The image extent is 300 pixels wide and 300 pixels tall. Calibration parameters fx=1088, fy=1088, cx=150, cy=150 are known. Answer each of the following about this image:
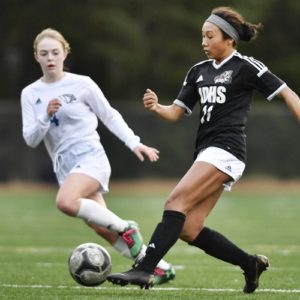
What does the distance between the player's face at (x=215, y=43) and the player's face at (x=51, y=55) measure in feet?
4.79

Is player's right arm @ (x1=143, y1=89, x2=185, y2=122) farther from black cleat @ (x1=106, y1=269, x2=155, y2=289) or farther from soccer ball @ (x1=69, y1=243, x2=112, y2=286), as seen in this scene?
black cleat @ (x1=106, y1=269, x2=155, y2=289)

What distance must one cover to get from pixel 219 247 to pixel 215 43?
145 cm

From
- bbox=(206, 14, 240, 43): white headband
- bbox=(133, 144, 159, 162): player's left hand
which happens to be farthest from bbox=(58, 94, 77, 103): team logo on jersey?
bbox=(206, 14, 240, 43): white headband

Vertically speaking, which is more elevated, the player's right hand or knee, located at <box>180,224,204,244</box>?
the player's right hand

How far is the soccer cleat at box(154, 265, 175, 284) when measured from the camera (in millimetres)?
8391

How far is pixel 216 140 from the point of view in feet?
24.7

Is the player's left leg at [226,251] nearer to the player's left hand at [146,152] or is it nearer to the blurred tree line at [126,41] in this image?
the player's left hand at [146,152]

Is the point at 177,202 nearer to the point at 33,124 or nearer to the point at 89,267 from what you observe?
the point at 89,267

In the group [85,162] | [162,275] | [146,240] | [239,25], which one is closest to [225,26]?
[239,25]

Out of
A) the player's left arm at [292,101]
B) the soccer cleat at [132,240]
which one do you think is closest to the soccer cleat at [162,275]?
the soccer cleat at [132,240]

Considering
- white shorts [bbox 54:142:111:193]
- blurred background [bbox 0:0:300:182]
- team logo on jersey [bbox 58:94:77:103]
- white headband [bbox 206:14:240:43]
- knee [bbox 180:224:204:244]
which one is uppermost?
white headband [bbox 206:14:240:43]

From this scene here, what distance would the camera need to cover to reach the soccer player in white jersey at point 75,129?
8.44 metres

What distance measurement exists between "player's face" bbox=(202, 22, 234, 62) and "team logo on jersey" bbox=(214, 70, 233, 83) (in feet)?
0.51

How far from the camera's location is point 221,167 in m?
7.42
